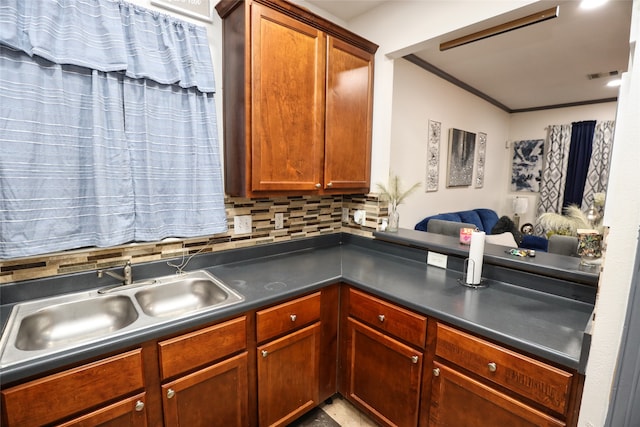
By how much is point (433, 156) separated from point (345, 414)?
286 centimetres

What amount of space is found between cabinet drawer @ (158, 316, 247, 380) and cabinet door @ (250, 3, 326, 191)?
0.71 meters

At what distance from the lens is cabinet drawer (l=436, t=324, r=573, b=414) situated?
0.99 meters

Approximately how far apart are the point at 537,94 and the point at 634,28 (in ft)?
14.2

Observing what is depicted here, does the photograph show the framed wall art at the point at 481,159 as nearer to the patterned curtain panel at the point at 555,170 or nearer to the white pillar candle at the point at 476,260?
the patterned curtain panel at the point at 555,170

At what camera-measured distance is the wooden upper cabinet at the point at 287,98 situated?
1.53 m

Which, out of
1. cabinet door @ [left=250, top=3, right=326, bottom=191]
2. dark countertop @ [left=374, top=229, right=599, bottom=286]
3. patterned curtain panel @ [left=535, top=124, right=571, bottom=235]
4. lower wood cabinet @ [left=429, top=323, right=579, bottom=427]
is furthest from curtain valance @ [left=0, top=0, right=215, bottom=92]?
patterned curtain panel @ [left=535, top=124, right=571, bottom=235]

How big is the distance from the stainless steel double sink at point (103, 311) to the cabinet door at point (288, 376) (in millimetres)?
356

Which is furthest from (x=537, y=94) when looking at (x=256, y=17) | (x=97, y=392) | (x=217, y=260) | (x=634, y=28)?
(x=97, y=392)

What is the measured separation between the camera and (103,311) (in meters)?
1.36

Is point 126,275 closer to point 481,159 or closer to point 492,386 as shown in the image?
point 492,386

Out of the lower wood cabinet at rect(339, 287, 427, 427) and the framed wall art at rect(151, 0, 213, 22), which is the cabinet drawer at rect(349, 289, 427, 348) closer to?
the lower wood cabinet at rect(339, 287, 427, 427)

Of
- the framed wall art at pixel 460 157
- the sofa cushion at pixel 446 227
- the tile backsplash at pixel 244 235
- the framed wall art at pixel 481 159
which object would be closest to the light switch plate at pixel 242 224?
the tile backsplash at pixel 244 235

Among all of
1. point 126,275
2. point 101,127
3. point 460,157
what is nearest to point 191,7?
point 101,127

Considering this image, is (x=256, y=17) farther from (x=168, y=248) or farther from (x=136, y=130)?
(x=168, y=248)
